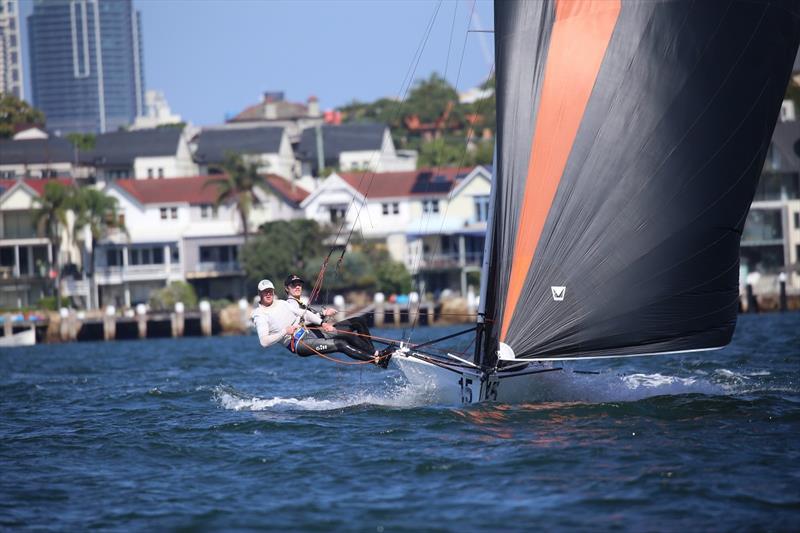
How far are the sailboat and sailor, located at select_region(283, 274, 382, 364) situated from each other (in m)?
1.76

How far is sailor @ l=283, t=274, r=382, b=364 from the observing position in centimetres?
1630

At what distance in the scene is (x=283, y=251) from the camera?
5919 centimetres

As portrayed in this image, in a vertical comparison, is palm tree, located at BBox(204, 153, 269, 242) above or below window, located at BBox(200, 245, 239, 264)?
above

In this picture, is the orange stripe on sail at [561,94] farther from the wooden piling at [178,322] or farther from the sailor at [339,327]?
the wooden piling at [178,322]

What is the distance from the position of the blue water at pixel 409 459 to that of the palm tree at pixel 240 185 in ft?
146

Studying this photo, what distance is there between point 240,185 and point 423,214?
31.8 ft

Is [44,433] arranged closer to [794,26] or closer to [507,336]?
[507,336]

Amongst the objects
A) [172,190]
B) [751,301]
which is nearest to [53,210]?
[172,190]

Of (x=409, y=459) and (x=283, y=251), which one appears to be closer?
(x=409, y=459)

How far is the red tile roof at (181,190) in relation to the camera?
68.4 metres

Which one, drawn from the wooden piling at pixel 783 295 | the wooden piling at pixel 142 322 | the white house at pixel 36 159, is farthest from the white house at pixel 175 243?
the wooden piling at pixel 783 295

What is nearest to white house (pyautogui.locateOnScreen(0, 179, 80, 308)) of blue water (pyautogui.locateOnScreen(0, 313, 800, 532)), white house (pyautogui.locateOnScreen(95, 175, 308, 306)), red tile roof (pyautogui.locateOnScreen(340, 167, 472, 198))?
white house (pyautogui.locateOnScreen(95, 175, 308, 306))

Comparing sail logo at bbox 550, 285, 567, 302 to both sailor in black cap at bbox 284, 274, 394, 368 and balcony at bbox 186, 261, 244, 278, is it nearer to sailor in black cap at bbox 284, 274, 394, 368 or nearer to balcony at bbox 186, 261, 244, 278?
sailor in black cap at bbox 284, 274, 394, 368

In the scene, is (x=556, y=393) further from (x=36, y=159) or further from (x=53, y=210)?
(x=36, y=159)
